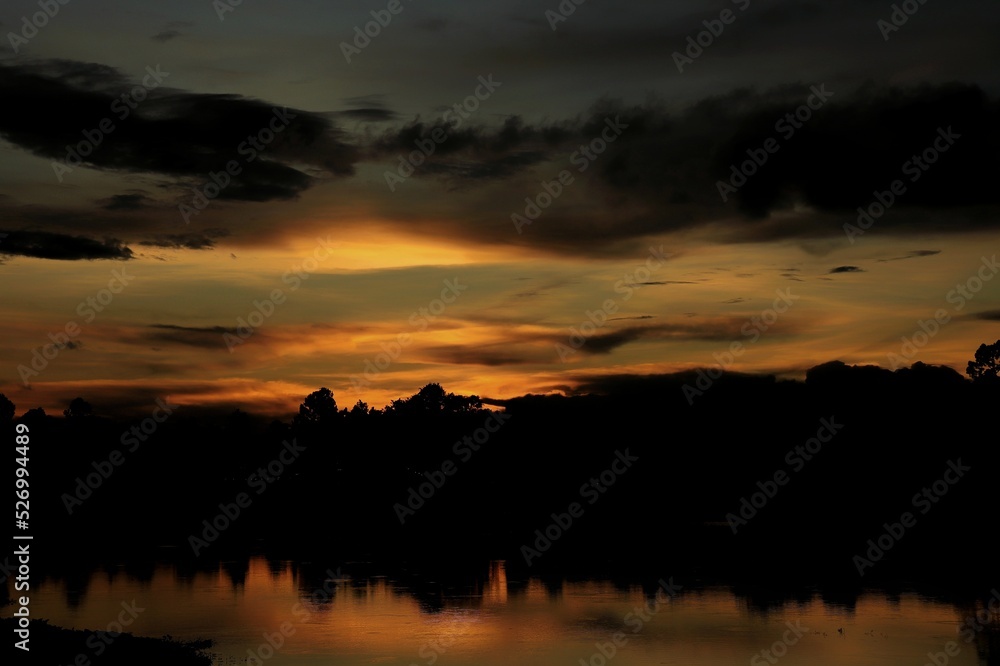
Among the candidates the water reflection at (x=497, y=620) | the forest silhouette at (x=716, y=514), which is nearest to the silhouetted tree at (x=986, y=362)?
the forest silhouette at (x=716, y=514)

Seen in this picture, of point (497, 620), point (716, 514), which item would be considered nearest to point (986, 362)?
point (716, 514)

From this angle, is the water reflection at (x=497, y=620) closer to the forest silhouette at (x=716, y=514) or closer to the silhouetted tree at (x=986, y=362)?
the forest silhouette at (x=716, y=514)

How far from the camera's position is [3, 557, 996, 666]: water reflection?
53562mm

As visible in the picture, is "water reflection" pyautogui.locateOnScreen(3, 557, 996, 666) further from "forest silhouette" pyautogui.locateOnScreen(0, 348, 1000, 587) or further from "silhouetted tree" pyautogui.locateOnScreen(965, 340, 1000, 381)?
"silhouetted tree" pyautogui.locateOnScreen(965, 340, 1000, 381)

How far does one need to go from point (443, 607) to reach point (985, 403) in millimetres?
106630

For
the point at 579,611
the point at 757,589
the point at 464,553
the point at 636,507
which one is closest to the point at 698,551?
the point at 464,553

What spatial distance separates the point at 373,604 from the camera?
70375 mm

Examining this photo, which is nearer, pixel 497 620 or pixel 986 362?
pixel 497 620

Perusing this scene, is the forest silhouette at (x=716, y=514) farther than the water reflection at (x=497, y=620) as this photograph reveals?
Yes

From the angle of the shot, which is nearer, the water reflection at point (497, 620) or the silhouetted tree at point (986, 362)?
the water reflection at point (497, 620)

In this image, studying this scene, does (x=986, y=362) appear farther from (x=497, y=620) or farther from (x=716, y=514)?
(x=497, y=620)

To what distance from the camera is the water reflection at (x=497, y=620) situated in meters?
53.6

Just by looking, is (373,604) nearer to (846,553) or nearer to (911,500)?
(846,553)

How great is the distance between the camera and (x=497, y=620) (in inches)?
2547
